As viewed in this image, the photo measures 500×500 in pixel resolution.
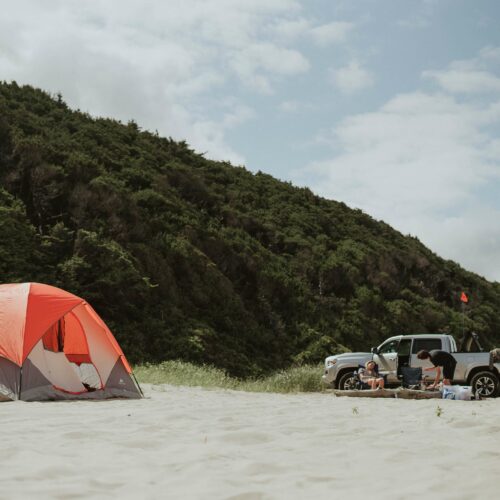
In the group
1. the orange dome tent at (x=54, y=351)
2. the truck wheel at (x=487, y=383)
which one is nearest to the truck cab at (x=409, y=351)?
the truck wheel at (x=487, y=383)

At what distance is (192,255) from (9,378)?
63.2 ft

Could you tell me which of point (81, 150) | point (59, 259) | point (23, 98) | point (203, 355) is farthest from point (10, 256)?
point (23, 98)

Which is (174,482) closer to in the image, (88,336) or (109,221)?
(88,336)

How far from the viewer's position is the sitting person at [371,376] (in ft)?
47.7

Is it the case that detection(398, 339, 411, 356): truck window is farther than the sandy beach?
Yes

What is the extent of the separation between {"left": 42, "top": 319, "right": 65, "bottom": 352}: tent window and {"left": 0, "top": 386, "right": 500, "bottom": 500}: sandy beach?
115 inches

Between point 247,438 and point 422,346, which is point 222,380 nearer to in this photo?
A: point 422,346

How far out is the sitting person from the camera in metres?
14.5

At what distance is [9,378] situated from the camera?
1126 centimetres

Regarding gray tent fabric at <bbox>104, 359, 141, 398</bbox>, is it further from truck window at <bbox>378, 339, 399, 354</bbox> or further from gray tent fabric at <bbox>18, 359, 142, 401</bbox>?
truck window at <bbox>378, 339, 399, 354</bbox>

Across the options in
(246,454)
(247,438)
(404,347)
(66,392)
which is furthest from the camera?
(404,347)

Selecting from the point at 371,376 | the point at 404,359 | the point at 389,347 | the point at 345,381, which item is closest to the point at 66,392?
the point at 371,376

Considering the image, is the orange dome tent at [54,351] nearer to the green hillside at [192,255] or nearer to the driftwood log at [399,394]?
the driftwood log at [399,394]

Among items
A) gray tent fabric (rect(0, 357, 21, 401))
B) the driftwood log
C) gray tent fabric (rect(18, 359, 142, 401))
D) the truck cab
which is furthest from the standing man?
gray tent fabric (rect(0, 357, 21, 401))
